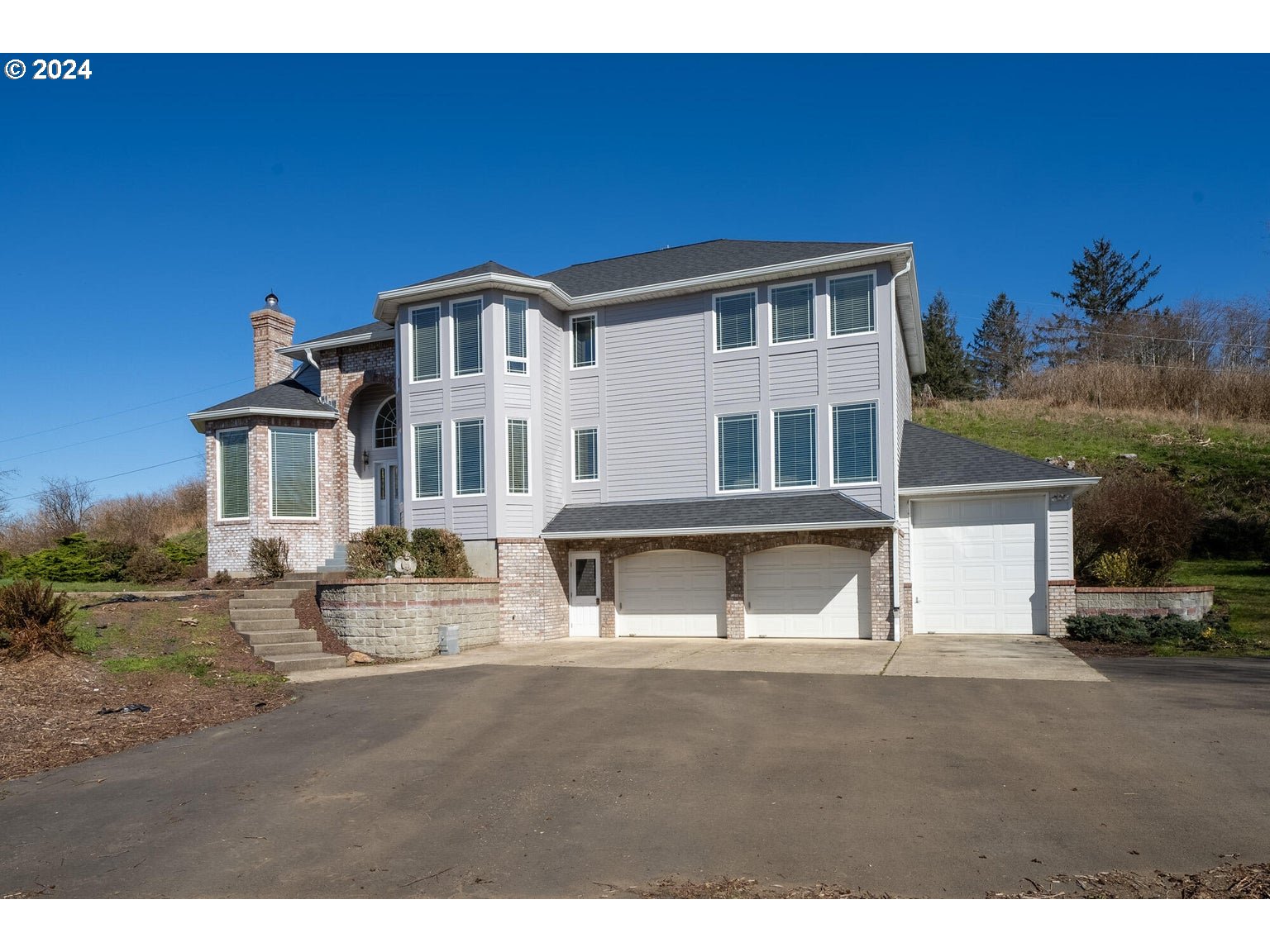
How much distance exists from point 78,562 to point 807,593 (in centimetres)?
1848

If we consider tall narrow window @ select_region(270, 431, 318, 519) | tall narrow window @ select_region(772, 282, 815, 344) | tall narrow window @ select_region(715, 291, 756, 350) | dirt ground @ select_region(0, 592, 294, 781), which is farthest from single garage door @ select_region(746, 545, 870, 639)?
tall narrow window @ select_region(270, 431, 318, 519)

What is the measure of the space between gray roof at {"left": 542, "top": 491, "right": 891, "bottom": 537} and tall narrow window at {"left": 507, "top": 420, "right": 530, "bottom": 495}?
3.81 feet

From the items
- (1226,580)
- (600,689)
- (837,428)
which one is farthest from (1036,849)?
(1226,580)

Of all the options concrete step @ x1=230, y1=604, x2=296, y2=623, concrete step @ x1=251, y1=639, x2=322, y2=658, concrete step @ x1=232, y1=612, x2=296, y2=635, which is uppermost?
concrete step @ x1=230, y1=604, x2=296, y2=623

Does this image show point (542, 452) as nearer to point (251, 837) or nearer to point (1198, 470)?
point (251, 837)

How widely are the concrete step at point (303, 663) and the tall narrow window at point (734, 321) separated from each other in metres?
10.2

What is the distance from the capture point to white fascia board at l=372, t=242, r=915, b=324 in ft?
57.6

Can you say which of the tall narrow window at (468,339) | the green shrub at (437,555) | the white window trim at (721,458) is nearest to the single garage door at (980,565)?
the white window trim at (721,458)

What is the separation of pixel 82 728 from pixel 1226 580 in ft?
73.2

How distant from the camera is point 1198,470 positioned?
88.6ft

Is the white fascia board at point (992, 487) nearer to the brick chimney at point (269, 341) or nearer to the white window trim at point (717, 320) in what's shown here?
the white window trim at point (717, 320)

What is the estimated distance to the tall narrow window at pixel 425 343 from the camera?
19.5 meters

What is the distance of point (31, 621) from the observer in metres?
11.4

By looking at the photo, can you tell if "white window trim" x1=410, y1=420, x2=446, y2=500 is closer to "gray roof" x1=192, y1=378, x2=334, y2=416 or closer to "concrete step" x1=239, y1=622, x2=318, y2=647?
"gray roof" x1=192, y1=378, x2=334, y2=416
